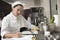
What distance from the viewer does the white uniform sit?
155 cm

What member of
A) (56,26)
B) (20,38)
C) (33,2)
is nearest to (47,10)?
(33,2)

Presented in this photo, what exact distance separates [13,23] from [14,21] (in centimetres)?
2

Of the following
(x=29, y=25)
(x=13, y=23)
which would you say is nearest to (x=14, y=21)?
(x=13, y=23)

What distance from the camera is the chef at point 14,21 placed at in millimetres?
1550

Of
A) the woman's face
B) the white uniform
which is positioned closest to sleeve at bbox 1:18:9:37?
the white uniform

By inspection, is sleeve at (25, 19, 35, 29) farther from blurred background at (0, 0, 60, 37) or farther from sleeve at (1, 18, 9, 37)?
sleeve at (1, 18, 9, 37)

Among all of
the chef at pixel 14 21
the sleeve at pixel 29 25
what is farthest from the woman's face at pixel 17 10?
the sleeve at pixel 29 25

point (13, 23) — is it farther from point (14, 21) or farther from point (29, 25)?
point (29, 25)

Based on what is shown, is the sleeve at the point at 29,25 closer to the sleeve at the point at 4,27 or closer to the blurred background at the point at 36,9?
the blurred background at the point at 36,9

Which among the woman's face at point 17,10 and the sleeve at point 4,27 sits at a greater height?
the woman's face at point 17,10

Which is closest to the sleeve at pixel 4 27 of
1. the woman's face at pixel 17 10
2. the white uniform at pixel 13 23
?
the white uniform at pixel 13 23

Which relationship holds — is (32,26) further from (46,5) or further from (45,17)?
(46,5)

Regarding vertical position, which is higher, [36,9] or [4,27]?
[36,9]

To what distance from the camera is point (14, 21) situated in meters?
1.59
